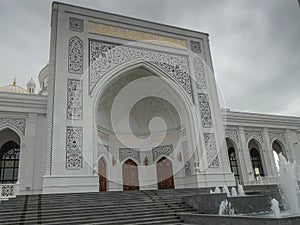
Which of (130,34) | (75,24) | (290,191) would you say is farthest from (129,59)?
(290,191)

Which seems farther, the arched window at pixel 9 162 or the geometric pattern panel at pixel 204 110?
the geometric pattern panel at pixel 204 110

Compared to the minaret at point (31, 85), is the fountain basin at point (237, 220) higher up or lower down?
lower down

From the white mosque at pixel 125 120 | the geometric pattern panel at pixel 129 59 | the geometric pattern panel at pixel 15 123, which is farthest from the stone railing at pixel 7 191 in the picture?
the geometric pattern panel at pixel 129 59

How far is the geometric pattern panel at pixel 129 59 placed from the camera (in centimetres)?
917

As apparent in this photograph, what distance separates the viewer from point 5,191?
273 inches

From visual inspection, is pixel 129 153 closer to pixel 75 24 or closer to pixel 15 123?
pixel 15 123

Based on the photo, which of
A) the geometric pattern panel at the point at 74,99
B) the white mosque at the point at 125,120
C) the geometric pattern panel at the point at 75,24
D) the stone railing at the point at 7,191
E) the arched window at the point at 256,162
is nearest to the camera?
the stone railing at the point at 7,191

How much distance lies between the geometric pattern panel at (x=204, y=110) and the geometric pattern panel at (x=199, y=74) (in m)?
0.45

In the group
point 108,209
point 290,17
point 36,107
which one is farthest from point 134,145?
point 290,17

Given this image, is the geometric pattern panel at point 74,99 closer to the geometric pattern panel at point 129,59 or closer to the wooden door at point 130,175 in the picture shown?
the geometric pattern panel at point 129,59

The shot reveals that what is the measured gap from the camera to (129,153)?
1103cm

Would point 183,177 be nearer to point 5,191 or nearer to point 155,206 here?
point 155,206

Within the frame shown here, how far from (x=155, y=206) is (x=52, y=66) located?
5.66m

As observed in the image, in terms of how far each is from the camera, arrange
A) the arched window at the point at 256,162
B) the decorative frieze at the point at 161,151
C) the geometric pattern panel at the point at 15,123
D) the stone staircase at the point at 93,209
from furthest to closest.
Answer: the arched window at the point at 256,162 < the decorative frieze at the point at 161,151 < the geometric pattern panel at the point at 15,123 < the stone staircase at the point at 93,209
